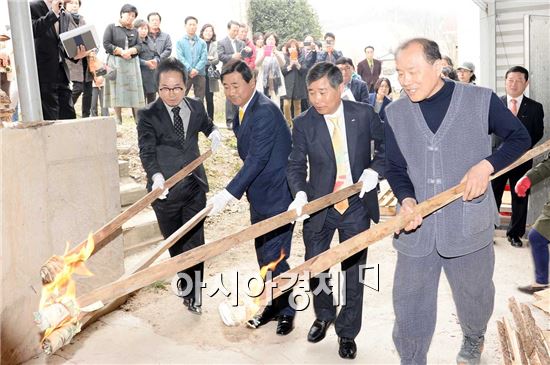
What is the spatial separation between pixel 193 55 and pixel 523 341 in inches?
311

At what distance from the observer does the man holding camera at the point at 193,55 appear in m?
10.2

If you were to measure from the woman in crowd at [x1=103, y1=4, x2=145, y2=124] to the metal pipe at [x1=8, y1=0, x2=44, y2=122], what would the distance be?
4643 millimetres

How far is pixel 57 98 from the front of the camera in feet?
22.0

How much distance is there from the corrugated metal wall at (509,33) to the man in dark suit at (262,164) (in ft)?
26.9

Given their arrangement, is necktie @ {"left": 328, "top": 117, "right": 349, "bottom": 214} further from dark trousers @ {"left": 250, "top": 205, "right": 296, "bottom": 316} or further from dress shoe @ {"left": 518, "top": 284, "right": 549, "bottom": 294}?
dress shoe @ {"left": 518, "top": 284, "right": 549, "bottom": 294}

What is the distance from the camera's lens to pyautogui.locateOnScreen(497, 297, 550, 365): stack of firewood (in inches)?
145

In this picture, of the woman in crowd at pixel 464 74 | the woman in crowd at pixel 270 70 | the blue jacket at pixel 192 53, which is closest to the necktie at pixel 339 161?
the woman in crowd at pixel 464 74

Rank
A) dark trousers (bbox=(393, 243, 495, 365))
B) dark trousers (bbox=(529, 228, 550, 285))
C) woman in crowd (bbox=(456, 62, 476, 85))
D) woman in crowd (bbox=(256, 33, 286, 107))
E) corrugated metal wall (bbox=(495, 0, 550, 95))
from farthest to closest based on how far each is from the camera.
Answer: woman in crowd (bbox=(256, 33, 286, 107)), corrugated metal wall (bbox=(495, 0, 550, 95)), woman in crowd (bbox=(456, 62, 476, 85)), dark trousers (bbox=(529, 228, 550, 285)), dark trousers (bbox=(393, 243, 495, 365))

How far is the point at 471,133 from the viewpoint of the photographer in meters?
3.25

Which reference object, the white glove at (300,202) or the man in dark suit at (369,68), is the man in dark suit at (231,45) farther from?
the white glove at (300,202)

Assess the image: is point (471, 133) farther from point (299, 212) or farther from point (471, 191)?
point (299, 212)

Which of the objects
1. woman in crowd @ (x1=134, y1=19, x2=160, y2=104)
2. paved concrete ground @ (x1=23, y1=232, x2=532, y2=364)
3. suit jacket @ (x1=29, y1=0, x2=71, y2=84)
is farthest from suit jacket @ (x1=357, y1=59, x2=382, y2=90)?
paved concrete ground @ (x1=23, y1=232, x2=532, y2=364)

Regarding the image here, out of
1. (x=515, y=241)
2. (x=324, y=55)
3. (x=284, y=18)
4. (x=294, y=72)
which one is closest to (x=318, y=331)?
(x=515, y=241)

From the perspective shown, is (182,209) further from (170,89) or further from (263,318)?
(263,318)
